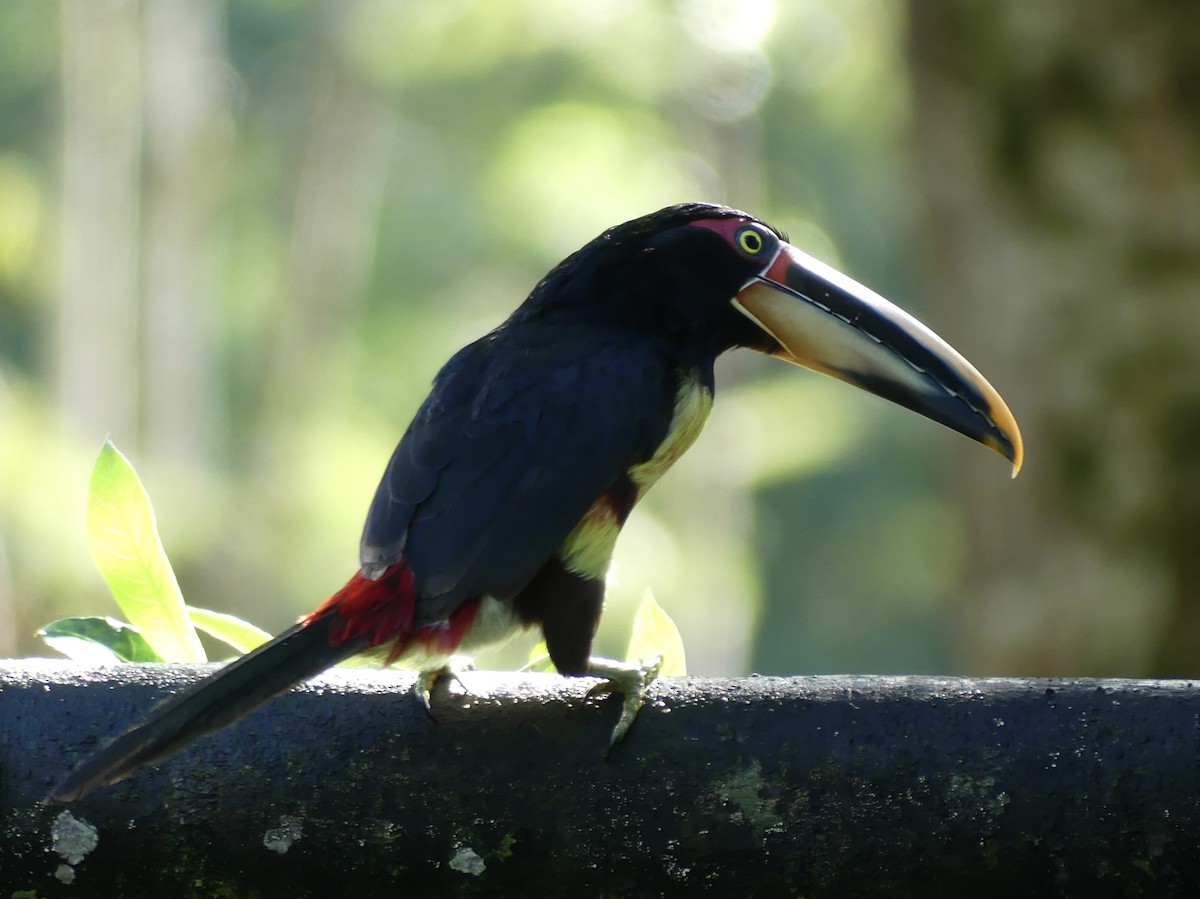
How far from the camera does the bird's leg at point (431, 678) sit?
2.04 m

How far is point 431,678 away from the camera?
2186 millimetres

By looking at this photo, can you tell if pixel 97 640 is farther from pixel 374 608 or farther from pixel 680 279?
pixel 680 279

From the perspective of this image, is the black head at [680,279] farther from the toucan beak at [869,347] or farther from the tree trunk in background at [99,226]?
the tree trunk in background at [99,226]

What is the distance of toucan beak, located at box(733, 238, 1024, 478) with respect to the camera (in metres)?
2.60

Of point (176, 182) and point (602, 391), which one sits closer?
point (602, 391)

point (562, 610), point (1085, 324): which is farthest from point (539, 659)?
point (1085, 324)

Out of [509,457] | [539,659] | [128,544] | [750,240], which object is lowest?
[539,659]

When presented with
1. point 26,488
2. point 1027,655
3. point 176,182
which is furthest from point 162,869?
point 176,182

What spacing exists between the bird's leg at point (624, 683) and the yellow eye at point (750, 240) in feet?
2.66

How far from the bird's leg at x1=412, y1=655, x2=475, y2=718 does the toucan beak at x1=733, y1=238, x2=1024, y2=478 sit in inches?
32.4

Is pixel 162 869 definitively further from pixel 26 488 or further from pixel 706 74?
pixel 706 74

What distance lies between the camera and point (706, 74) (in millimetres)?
13273

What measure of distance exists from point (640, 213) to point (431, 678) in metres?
9.17

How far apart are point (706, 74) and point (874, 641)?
1478cm
